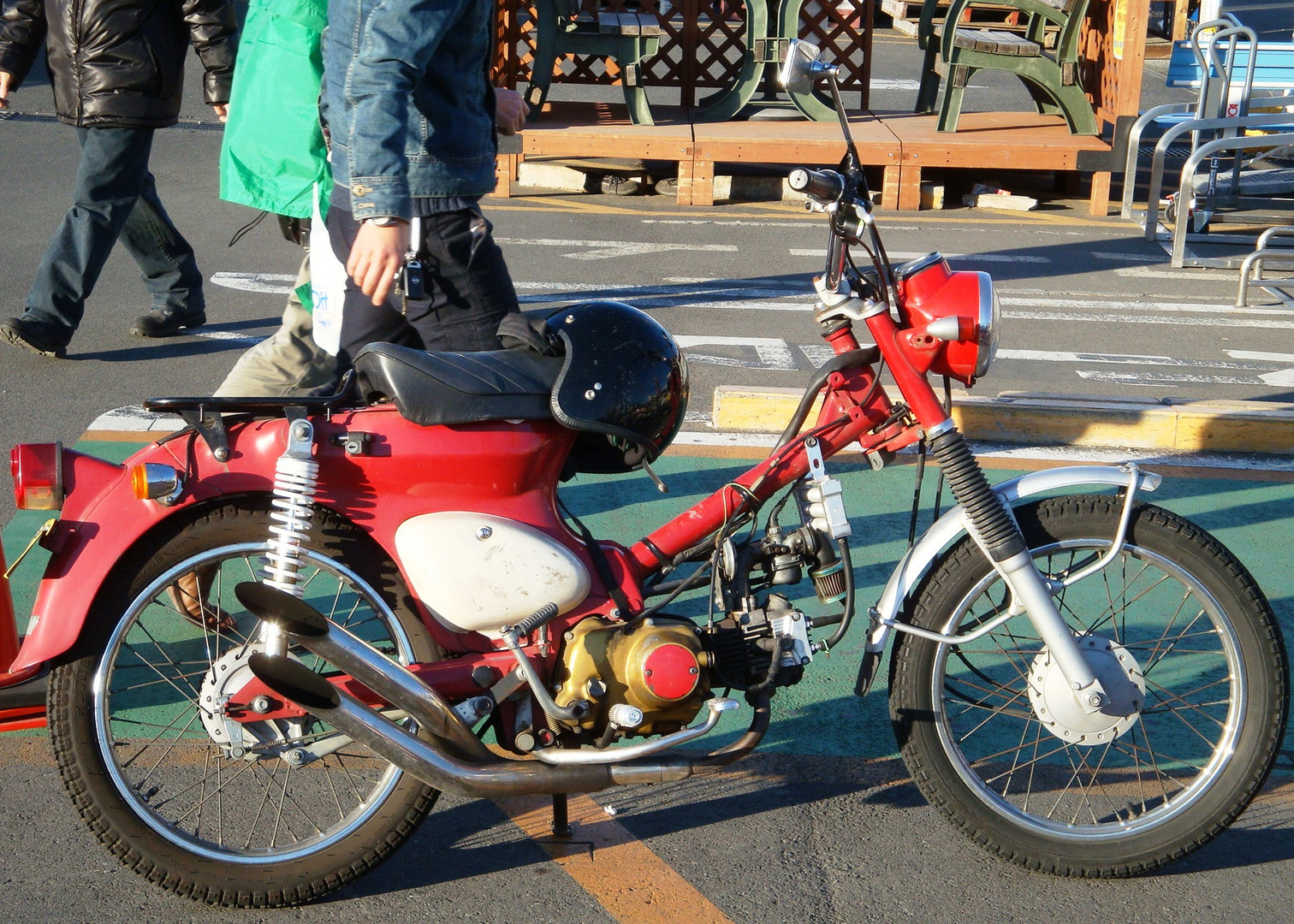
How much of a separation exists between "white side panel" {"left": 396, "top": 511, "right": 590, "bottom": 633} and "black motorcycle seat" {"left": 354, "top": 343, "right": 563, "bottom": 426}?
0.70 feet

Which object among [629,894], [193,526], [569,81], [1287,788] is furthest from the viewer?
[569,81]

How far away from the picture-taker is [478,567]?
8.55 feet

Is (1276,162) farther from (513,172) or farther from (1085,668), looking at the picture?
(1085,668)

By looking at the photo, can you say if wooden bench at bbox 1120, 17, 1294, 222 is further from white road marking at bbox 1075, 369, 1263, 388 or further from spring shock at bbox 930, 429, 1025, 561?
spring shock at bbox 930, 429, 1025, 561

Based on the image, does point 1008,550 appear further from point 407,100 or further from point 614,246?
point 614,246

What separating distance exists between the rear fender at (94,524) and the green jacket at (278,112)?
86 centimetres

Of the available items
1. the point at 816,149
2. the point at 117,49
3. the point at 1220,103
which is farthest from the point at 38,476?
the point at 1220,103

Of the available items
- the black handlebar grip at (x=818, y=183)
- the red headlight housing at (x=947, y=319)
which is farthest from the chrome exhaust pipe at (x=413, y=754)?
the black handlebar grip at (x=818, y=183)

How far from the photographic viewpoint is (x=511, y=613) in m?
2.64

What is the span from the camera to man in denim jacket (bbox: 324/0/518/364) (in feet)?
8.79

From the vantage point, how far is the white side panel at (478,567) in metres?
2.60

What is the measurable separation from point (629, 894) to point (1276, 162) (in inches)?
452

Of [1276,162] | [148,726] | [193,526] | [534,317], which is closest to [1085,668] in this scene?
[534,317]

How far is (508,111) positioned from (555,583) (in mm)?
1359
